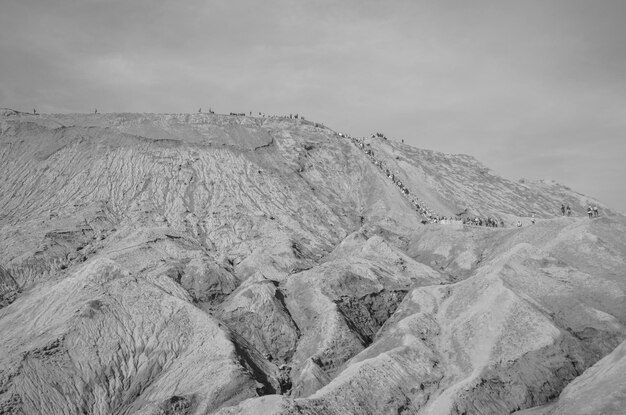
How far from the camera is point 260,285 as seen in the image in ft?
156

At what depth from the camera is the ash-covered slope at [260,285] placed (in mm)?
34500

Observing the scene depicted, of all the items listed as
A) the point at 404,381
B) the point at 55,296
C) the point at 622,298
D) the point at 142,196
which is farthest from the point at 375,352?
the point at 142,196

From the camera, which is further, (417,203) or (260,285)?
(417,203)

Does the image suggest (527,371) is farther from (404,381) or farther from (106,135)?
(106,135)

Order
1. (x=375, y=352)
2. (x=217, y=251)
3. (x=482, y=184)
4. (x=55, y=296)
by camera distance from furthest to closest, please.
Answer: (x=482, y=184), (x=217, y=251), (x=55, y=296), (x=375, y=352)

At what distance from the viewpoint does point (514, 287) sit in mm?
40375

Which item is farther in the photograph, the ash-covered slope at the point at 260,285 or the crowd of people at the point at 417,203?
the crowd of people at the point at 417,203

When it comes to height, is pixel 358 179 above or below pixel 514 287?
above

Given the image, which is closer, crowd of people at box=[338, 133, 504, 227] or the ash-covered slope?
the ash-covered slope

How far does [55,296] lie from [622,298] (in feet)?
132

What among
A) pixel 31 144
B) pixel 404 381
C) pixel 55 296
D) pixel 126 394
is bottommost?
pixel 126 394

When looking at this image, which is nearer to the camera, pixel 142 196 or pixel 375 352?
pixel 375 352

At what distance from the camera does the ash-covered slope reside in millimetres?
34500

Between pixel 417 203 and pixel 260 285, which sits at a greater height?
pixel 417 203
